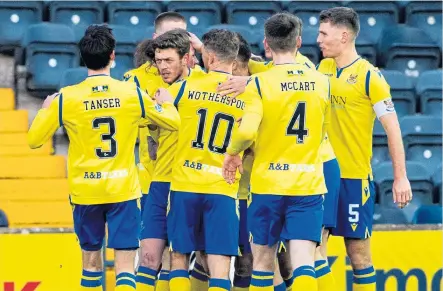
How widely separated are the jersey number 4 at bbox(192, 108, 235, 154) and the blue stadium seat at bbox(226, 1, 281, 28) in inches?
222

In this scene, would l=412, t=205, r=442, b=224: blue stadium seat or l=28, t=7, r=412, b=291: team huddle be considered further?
l=412, t=205, r=442, b=224: blue stadium seat

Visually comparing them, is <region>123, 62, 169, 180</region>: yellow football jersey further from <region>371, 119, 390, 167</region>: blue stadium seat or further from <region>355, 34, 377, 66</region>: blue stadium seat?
<region>355, 34, 377, 66</region>: blue stadium seat

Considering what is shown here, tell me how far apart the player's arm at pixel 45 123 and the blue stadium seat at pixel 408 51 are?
21.5 ft

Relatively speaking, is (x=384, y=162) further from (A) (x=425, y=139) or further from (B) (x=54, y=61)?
(B) (x=54, y=61)

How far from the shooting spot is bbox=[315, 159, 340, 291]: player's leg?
860 cm

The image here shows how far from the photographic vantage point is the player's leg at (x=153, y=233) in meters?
8.91

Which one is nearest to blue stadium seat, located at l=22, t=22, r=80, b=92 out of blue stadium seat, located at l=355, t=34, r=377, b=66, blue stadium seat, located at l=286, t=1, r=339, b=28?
blue stadium seat, located at l=286, t=1, r=339, b=28

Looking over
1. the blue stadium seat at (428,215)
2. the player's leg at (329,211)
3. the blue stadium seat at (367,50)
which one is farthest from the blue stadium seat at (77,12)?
the player's leg at (329,211)

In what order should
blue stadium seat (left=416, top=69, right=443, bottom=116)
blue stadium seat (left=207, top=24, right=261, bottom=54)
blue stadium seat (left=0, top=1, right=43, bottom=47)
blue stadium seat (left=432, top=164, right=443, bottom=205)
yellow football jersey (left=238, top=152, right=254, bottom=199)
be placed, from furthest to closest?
blue stadium seat (left=416, top=69, right=443, bottom=116) → blue stadium seat (left=0, top=1, right=43, bottom=47) → blue stadium seat (left=207, top=24, right=261, bottom=54) → blue stadium seat (left=432, top=164, right=443, bottom=205) → yellow football jersey (left=238, top=152, right=254, bottom=199)

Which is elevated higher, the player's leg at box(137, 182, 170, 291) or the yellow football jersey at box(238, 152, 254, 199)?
the yellow football jersey at box(238, 152, 254, 199)

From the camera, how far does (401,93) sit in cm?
1323

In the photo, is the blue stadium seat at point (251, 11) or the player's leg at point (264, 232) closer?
the player's leg at point (264, 232)

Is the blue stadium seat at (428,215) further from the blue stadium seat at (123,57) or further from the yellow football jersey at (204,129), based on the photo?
the blue stadium seat at (123,57)

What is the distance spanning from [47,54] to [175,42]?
4.42 m
